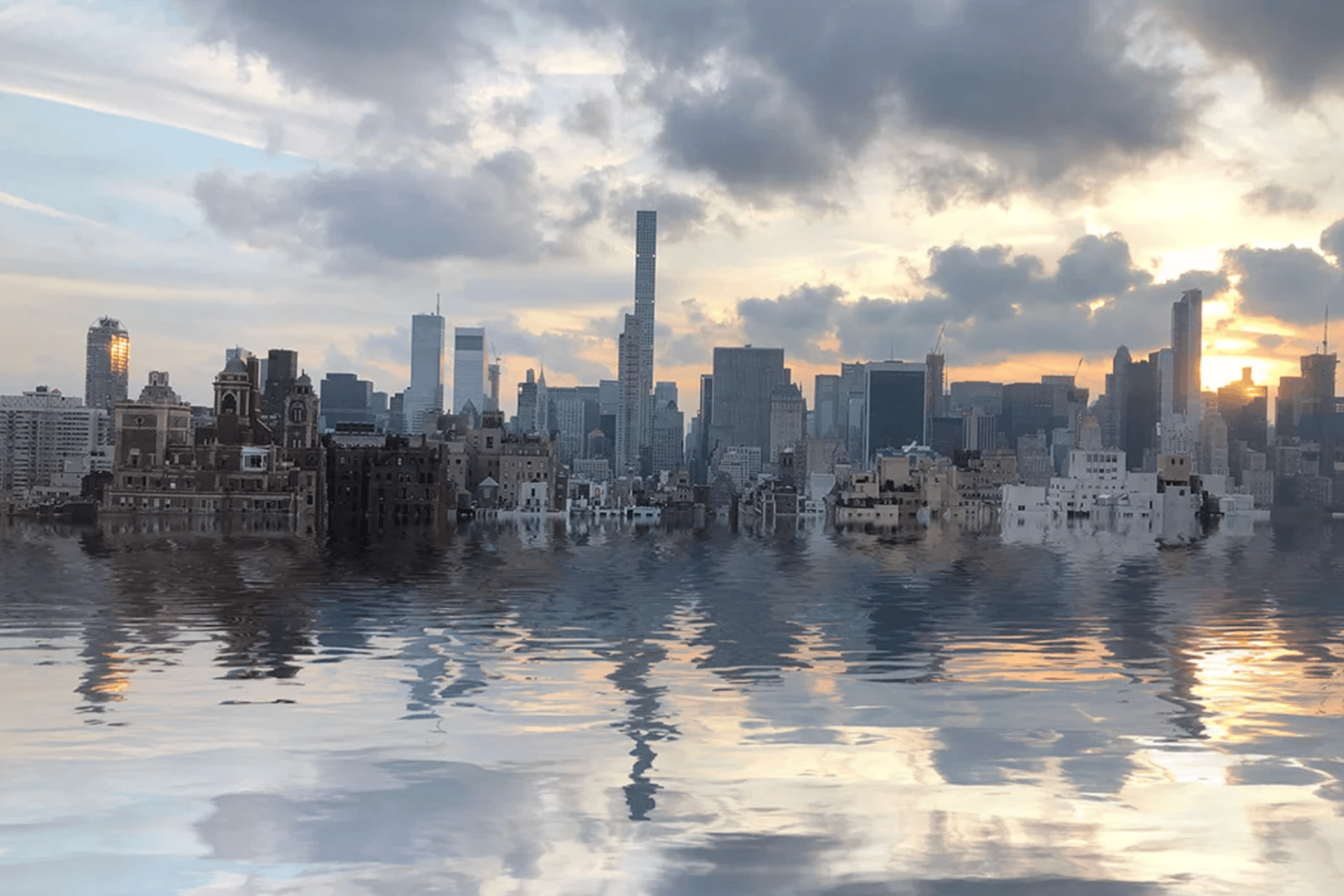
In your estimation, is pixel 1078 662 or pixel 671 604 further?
pixel 671 604

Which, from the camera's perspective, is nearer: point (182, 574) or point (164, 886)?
point (164, 886)

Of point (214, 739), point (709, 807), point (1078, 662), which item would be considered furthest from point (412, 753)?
point (1078, 662)

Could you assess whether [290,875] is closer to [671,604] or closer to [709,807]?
[709,807]

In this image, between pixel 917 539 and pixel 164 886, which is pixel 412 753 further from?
pixel 917 539

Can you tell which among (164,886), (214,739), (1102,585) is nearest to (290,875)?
(164,886)

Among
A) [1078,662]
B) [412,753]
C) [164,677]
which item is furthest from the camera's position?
[1078,662]

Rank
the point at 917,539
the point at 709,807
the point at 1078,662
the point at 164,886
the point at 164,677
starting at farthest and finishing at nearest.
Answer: the point at 917,539, the point at 1078,662, the point at 164,677, the point at 709,807, the point at 164,886
